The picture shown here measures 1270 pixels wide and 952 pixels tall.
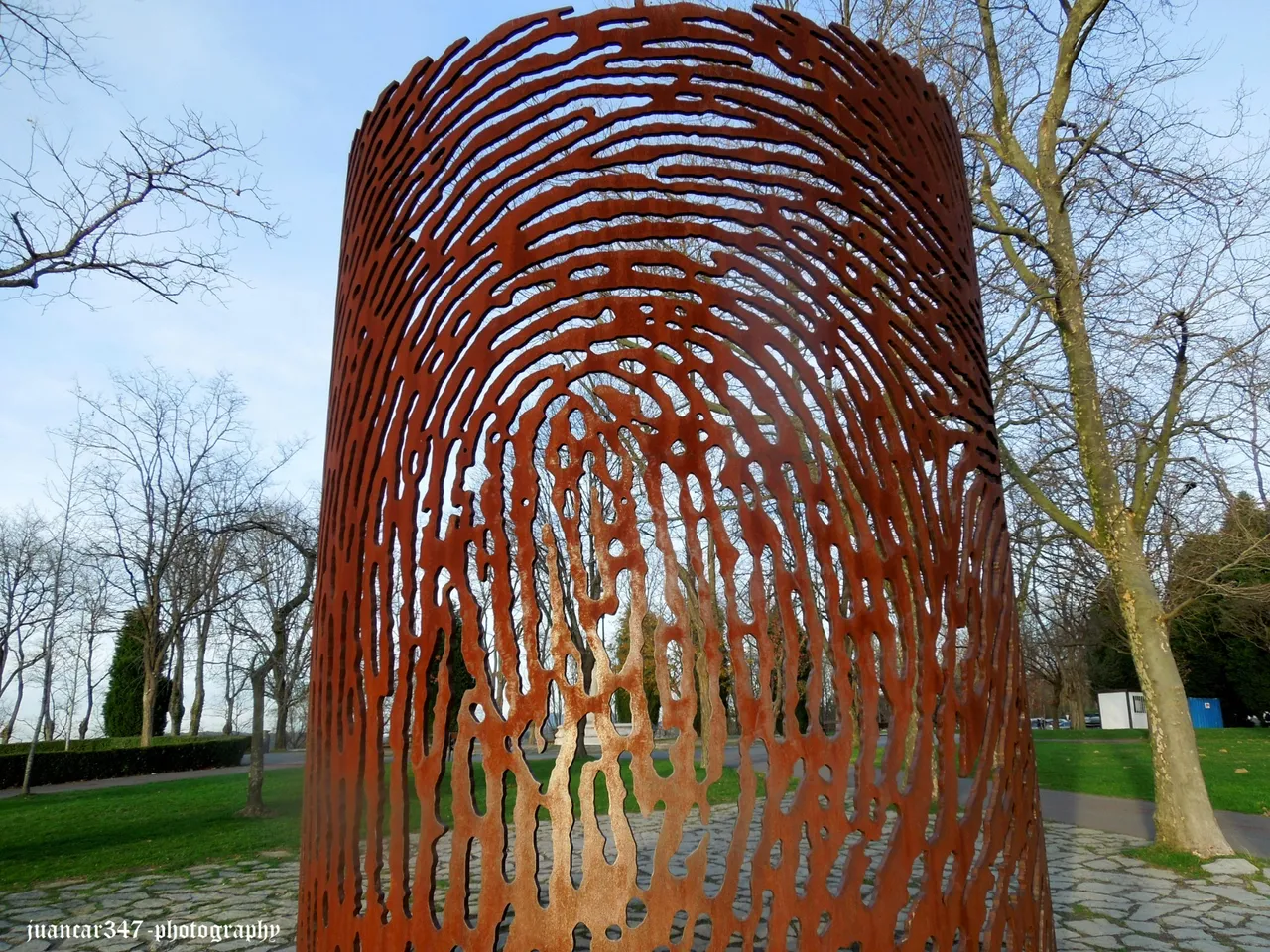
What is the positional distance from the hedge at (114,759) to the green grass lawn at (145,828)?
10.3 feet

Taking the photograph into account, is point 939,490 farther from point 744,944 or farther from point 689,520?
point 744,944

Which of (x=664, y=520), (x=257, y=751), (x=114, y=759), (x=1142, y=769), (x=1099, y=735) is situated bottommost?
(x=1099, y=735)

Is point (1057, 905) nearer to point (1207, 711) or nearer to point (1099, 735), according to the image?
point (1099, 735)

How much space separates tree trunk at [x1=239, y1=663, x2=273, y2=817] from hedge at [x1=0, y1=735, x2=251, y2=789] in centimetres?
1011

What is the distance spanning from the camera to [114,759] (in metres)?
21.0

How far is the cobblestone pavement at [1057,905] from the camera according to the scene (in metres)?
5.60

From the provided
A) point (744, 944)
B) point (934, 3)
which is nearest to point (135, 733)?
point (934, 3)

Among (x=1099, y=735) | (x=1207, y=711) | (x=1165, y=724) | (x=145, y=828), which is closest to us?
(x=1165, y=724)

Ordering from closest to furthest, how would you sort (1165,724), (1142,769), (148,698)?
(1165,724)
(1142,769)
(148,698)

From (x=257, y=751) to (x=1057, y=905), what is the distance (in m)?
9.73

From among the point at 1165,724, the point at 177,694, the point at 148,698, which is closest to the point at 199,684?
the point at 177,694

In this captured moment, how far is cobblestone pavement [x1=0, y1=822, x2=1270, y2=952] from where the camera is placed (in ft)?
A: 18.4

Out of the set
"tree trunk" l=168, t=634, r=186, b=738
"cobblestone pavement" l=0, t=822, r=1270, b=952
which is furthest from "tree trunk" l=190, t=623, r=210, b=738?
"cobblestone pavement" l=0, t=822, r=1270, b=952

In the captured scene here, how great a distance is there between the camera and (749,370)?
7.63ft
